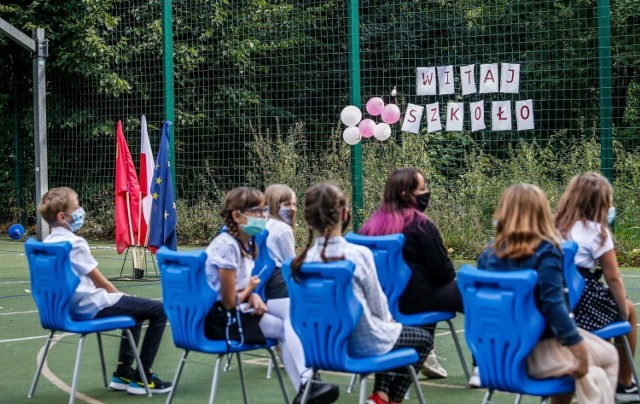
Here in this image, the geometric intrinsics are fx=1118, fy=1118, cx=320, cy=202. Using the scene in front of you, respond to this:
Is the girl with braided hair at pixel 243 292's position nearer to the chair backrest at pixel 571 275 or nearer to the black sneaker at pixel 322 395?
the black sneaker at pixel 322 395

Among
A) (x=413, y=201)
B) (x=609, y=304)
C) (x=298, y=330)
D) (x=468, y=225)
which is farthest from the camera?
(x=468, y=225)

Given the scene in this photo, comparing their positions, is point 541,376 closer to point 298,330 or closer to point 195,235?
point 298,330

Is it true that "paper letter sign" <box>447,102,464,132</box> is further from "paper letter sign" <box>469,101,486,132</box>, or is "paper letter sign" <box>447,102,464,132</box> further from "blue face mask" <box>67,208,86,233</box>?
"blue face mask" <box>67,208,86,233</box>

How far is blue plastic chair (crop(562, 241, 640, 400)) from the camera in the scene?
18.2ft

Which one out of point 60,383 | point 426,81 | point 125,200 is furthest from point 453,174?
point 60,383

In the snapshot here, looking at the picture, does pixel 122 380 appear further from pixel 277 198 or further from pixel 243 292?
pixel 277 198

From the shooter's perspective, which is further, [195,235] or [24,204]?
[24,204]

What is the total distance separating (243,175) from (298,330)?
12.7 m

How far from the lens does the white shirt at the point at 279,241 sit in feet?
23.5

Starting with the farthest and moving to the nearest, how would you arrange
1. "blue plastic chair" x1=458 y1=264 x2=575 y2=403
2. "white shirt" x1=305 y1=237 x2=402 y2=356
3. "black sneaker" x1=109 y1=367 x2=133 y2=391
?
"black sneaker" x1=109 y1=367 x2=133 y2=391, "white shirt" x1=305 y1=237 x2=402 y2=356, "blue plastic chair" x1=458 y1=264 x2=575 y2=403

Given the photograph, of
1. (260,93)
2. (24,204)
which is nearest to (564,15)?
(260,93)

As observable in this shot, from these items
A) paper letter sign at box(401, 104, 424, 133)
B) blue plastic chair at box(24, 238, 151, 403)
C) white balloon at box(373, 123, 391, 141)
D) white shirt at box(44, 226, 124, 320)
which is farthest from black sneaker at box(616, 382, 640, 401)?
paper letter sign at box(401, 104, 424, 133)

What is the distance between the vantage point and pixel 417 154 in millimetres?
15539

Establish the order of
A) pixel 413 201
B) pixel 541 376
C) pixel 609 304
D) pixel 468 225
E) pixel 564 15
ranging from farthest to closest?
pixel 564 15, pixel 468 225, pixel 413 201, pixel 609 304, pixel 541 376
